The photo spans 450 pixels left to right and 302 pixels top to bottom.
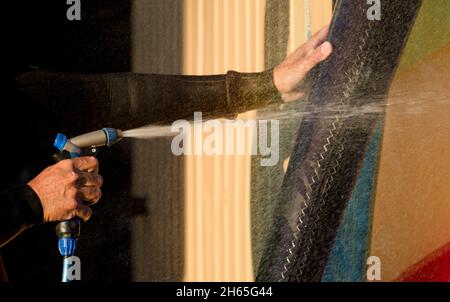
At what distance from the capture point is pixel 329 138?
335 cm

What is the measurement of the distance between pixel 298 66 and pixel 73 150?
881 millimetres

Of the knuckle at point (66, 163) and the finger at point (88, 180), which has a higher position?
the knuckle at point (66, 163)

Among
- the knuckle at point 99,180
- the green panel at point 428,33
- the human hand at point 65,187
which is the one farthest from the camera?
the green panel at point 428,33

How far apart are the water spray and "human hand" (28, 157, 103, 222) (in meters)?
0.03

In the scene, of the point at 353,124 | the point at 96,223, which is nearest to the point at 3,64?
the point at 96,223

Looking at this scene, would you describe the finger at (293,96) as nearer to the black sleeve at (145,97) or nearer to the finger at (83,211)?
the black sleeve at (145,97)

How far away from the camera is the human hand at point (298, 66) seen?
333 cm

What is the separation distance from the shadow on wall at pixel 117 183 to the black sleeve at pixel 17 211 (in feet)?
1.34
